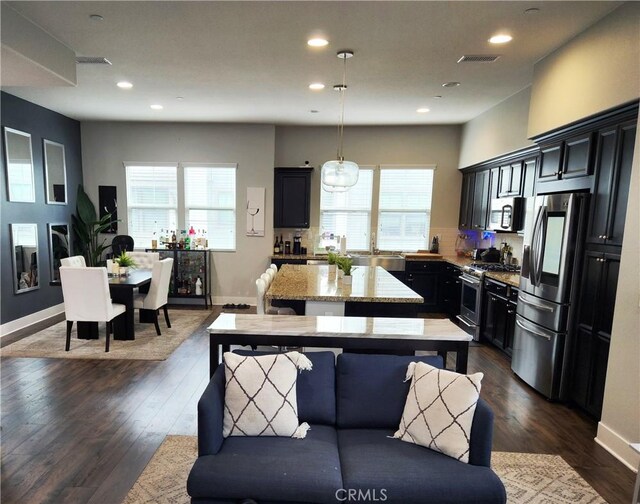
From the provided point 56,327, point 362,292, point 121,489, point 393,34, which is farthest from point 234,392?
point 56,327

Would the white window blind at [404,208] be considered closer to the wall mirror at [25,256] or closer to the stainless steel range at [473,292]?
the stainless steel range at [473,292]

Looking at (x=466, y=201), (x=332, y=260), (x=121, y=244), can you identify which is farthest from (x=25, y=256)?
(x=466, y=201)

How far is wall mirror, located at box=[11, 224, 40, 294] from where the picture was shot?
15.6ft

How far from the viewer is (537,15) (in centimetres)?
261

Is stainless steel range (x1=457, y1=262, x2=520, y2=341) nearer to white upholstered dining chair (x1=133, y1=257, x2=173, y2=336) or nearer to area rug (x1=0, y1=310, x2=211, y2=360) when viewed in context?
area rug (x1=0, y1=310, x2=211, y2=360)

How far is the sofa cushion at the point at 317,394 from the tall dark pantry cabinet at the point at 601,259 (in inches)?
84.7

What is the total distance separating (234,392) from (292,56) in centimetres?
294

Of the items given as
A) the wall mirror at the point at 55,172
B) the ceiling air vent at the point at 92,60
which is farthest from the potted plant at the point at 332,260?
the wall mirror at the point at 55,172

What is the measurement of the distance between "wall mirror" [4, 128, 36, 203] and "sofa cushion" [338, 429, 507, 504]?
5.40 m

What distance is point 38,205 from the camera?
204 inches

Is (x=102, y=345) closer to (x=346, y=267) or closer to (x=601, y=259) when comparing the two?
(x=346, y=267)

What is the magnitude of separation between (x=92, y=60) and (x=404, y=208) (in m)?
4.89

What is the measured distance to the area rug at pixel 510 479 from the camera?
2.07m

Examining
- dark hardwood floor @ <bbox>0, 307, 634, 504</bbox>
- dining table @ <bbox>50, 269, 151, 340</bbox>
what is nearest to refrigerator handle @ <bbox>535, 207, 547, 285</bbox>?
dark hardwood floor @ <bbox>0, 307, 634, 504</bbox>
